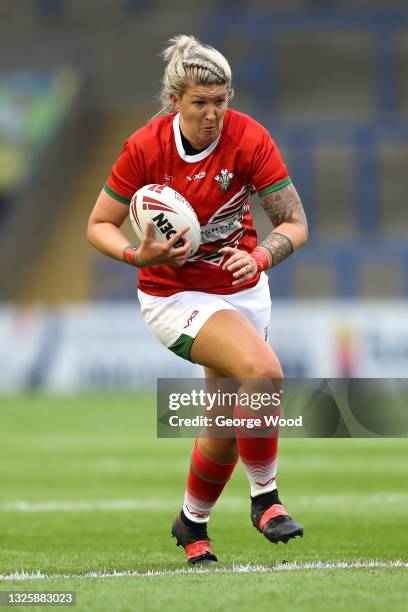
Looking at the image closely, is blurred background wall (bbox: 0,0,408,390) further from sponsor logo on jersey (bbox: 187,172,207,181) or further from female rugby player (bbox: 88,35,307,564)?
sponsor logo on jersey (bbox: 187,172,207,181)

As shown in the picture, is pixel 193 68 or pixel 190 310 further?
pixel 190 310

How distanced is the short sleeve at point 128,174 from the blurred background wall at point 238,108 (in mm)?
17469

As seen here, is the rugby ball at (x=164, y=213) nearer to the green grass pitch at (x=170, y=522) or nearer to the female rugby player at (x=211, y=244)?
the female rugby player at (x=211, y=244)

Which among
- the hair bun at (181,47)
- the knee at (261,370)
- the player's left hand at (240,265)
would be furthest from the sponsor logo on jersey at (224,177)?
the knee at (261,370)

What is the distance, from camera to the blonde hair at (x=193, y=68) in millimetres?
5473

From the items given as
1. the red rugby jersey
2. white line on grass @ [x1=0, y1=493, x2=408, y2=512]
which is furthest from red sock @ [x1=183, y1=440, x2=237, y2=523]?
white line on grass @ [x1=0, y1=493, x2=408, y2=512]

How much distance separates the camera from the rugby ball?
5.45 m

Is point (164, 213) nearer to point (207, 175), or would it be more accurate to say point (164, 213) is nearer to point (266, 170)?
point (207, 175)

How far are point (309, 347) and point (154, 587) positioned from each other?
15505 mm

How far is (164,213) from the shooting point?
5.45 metres

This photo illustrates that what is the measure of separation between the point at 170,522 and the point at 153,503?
1.06 m

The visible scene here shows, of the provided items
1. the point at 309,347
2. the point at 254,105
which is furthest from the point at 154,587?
Answer: the point at 254,105

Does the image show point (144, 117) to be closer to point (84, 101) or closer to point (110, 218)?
point (84, 101)

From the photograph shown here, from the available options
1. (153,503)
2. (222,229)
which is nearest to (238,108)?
(153,503)
